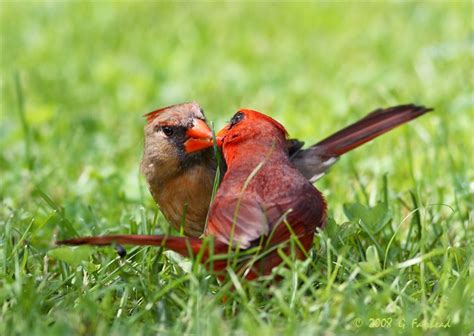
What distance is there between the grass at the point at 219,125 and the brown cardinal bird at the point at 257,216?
0.25ft

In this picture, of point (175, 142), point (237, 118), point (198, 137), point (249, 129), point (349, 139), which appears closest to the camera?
point (249, 129)

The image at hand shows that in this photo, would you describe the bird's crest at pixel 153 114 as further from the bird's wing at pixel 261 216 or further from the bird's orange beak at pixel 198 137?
the bird's wing at pixel 261 216

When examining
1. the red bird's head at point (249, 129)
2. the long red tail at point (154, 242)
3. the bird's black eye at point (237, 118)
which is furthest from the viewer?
the bird's black eye at point (237, 118)

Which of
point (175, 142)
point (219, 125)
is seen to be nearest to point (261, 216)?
point (175, 142)

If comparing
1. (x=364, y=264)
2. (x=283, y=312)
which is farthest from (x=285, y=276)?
(x=364, y=264)

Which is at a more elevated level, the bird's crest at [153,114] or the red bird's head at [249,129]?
the bird's crest at [153,114]

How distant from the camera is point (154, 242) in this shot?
2725 millimetres

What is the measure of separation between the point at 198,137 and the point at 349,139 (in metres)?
0.82

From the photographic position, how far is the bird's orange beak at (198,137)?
11.6 feet

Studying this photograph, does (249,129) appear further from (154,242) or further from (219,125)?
(219,125)

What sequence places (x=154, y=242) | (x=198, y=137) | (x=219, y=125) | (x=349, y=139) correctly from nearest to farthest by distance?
(x=154, y=242), (x=198, y=137), (x=349, y=139), (x=219, y=125)

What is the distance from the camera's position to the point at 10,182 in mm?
4637

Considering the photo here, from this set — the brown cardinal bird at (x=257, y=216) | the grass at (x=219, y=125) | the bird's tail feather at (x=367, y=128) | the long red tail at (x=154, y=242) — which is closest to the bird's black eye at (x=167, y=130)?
the grass at (x=219, y=125)

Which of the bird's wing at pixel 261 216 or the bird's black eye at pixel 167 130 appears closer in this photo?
the bird's wing at pixel 261 216
